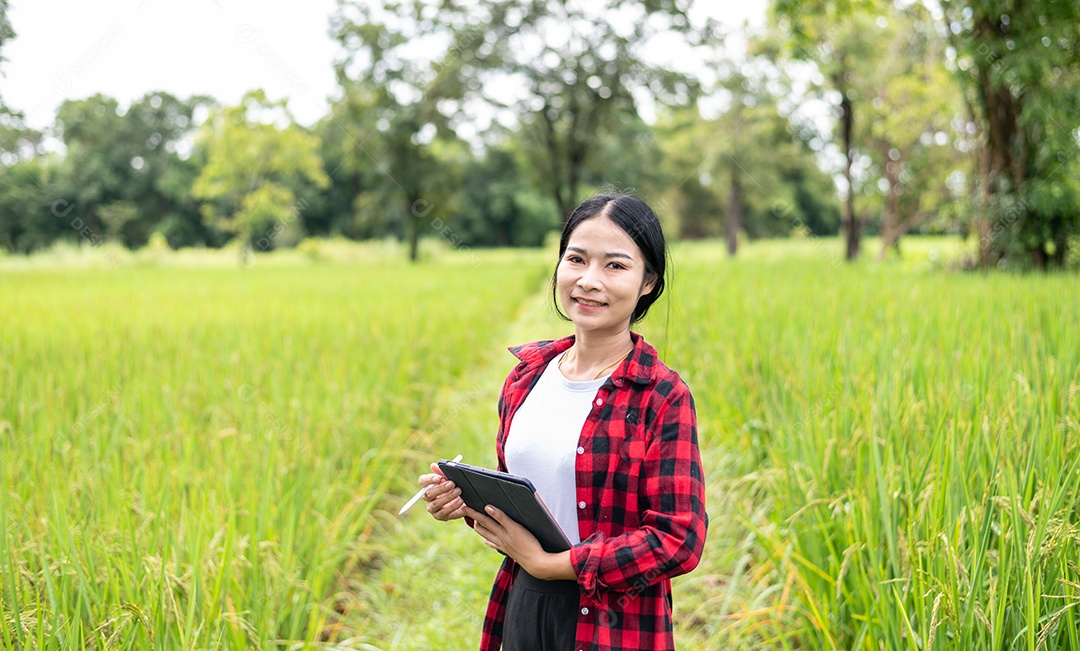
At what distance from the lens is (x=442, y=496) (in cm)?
130

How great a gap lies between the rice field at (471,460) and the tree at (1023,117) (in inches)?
140

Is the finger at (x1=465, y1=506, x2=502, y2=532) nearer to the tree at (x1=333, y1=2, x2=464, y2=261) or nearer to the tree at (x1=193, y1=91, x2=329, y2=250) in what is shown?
the tree at (x1=333, y1=2, x2=464, y2=261)

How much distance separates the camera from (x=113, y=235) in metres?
27.7

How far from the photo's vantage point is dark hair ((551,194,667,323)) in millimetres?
1296

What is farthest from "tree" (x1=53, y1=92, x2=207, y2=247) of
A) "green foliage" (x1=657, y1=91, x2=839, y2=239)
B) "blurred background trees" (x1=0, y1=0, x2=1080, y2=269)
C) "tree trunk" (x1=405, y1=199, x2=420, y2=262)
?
"green foliage" (x1=657, y1=91, x2=839, y2=239)

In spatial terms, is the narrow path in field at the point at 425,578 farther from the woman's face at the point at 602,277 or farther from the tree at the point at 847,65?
the tree at the point at 847,65

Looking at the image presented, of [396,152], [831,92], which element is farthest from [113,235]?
[831,92]

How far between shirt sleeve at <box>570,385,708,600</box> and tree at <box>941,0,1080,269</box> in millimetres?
8674

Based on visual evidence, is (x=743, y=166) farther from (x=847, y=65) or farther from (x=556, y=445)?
(x=556, y=445)

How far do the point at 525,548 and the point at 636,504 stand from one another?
199 mm

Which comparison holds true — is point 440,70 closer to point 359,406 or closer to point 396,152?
point 396,152

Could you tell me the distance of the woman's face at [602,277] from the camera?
128cm

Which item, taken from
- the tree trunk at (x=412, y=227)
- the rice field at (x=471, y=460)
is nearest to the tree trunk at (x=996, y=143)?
the rice field at (x=471, y=460)

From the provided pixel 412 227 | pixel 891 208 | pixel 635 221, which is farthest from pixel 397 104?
pixel 635 221
